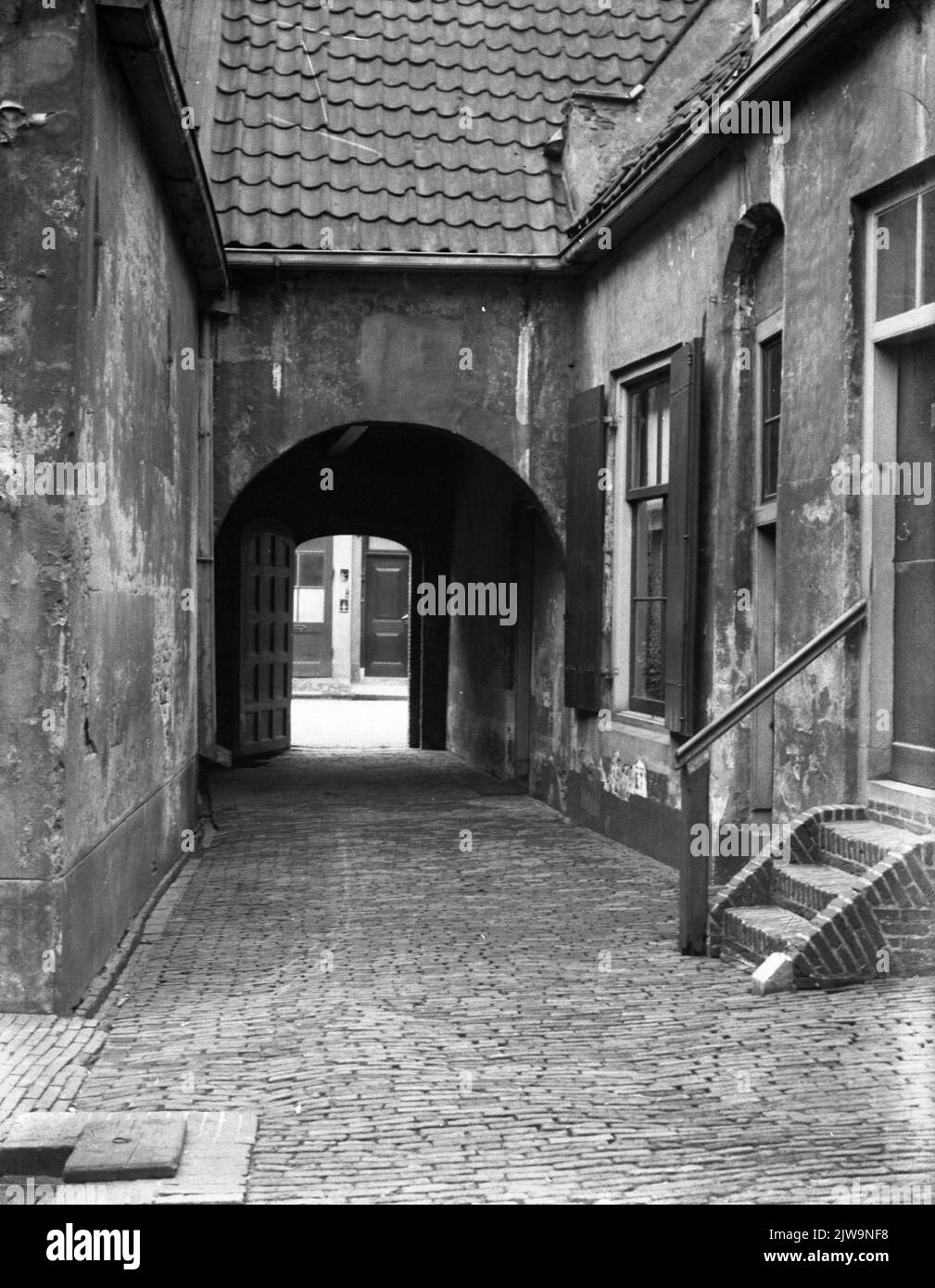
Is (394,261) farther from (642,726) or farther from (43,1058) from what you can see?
(43,1058)

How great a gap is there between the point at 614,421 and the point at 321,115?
12.5 feet

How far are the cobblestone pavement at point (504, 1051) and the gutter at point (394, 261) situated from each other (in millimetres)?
4867

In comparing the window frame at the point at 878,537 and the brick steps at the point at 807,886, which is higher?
the window frame at the point at 878,537

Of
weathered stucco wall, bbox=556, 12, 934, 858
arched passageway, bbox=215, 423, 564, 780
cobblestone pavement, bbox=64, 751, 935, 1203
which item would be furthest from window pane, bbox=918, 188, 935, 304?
arched passageway, bbox=215, 423, 564, 780

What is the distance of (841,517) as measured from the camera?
7.36 meters

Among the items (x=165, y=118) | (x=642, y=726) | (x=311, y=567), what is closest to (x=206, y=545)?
(x=642, y=726)

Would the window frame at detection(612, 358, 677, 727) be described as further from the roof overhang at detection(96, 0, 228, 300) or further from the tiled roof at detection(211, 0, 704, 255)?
the roof overhang at detection(96, 0, 228, 300)

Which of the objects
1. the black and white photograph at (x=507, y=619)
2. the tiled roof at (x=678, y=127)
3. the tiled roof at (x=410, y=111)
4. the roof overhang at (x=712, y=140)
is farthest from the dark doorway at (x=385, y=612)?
the tiled roof at (x=678, y=127)

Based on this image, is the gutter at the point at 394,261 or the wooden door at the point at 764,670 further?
the gutter at the point at 394,261

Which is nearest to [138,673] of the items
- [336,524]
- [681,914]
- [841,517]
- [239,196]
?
[681,914]

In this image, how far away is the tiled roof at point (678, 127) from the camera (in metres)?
8.77

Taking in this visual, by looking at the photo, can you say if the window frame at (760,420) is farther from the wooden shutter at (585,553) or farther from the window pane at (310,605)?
the window pane at (310,605)

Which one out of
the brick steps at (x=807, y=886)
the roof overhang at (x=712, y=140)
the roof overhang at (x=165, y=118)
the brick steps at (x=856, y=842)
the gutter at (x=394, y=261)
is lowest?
the brick steps at (x=807, y=886)
